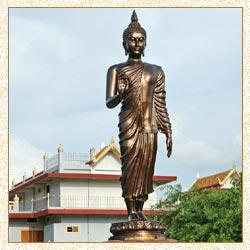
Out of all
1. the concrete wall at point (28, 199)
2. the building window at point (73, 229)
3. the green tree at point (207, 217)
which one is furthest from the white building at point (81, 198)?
the green tree at point (207, 217)

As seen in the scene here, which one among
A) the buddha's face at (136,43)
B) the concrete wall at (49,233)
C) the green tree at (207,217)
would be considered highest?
the buddha's face at (136,43)

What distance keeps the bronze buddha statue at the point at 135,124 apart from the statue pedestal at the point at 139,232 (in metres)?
0.19

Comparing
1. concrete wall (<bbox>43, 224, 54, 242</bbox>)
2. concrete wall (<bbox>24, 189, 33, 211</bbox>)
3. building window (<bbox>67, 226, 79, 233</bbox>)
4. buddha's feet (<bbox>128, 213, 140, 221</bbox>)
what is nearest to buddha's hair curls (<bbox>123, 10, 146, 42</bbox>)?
buddha's feet (<bbox>128, 213, 140, 221</bbox>)

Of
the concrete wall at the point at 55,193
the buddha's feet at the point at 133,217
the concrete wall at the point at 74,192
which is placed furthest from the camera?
the concrete wall at the point at 55,193

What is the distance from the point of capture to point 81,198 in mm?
23047

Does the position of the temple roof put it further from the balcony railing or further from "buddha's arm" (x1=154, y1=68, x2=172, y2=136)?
"buddha's arm" (x1=154, y1=68, x2=172, y2=136)

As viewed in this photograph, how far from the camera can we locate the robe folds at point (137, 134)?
6.59 m

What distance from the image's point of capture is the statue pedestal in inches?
247

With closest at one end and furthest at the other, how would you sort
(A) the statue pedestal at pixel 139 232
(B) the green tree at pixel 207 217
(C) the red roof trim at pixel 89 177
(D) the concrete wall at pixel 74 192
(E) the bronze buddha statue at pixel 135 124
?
1. (A) the statue pedestal at pixel 139 232
2. (E) the bronze buddha statue at pixel 135 124
3. (B) the green tree at pixel 207 217
4. (C) the red roof trim at pixel 89 177
5. (D) the concrete wall at pixel 74 192

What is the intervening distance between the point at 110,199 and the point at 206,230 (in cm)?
709

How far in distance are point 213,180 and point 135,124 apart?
21.7 metres

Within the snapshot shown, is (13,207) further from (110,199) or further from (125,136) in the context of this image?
(125,136)

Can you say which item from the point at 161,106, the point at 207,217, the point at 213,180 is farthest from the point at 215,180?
the point at 161,106

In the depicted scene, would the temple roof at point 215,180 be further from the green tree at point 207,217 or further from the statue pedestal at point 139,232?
the statue pedestal at point 139,232
